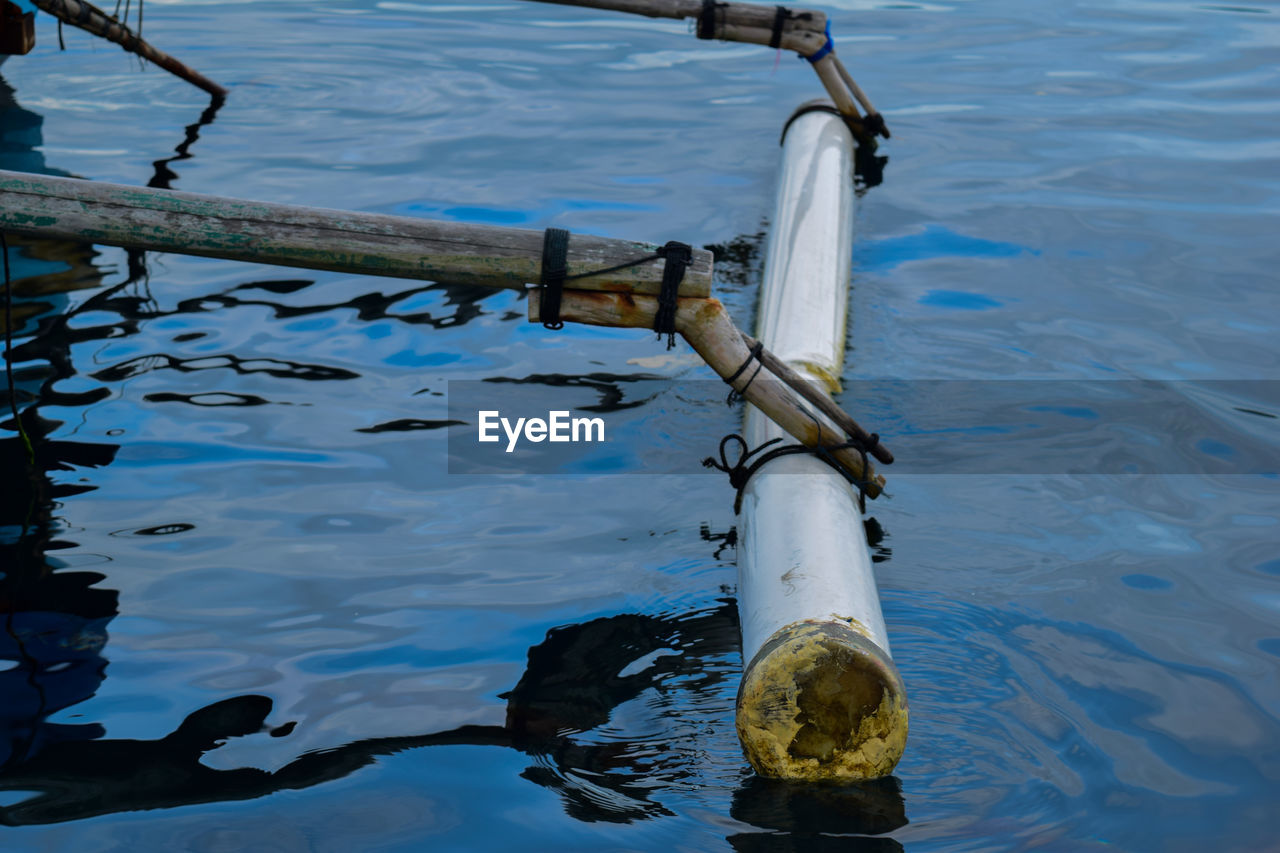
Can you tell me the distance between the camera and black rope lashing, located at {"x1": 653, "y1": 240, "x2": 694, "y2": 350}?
150 inches

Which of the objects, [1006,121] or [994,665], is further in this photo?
[1006,121]

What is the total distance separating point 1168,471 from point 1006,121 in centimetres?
536

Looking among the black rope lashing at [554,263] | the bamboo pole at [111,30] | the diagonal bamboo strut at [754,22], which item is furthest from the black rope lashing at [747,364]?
the bamboo pole at [111,30]

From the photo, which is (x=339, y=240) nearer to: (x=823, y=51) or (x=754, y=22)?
(x=754, y=22)

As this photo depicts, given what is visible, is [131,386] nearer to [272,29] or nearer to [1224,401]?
[1224,401]

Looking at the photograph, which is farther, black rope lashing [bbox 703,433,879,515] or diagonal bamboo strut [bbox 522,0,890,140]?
diagonal bamboo strut [bbox 522,0,890,140]

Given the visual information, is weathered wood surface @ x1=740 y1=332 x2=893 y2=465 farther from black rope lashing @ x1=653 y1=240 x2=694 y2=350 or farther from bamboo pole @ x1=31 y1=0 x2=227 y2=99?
bamboo pole @ x1=31 y1=0 x2=227 y2=99

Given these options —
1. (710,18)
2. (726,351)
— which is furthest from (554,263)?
(710,18)

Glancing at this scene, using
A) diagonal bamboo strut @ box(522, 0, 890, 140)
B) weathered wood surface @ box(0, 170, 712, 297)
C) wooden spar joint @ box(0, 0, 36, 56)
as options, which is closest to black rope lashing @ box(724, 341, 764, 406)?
weathered wood surface @ box(0, 170, 712, 297)

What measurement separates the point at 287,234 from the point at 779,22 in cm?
507

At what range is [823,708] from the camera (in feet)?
10.6

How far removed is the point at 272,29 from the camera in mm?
11828

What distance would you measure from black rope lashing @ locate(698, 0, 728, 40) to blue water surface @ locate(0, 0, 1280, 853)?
3.32 feet

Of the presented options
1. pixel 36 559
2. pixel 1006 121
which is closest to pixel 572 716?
pixel 36 559
